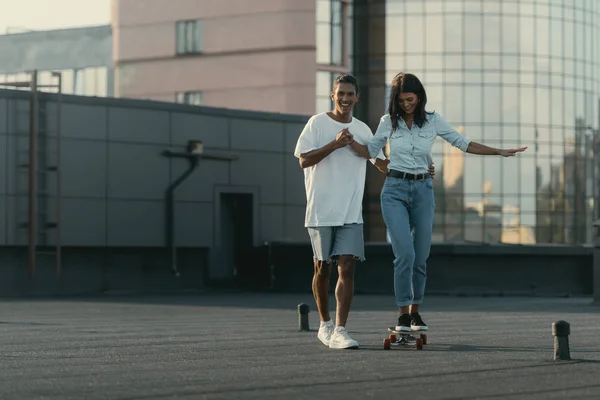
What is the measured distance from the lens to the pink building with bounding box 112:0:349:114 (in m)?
55.6

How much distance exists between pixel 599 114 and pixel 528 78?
5.35 metres

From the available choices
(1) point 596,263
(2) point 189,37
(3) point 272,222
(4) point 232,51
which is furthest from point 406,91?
(2) point 189,37

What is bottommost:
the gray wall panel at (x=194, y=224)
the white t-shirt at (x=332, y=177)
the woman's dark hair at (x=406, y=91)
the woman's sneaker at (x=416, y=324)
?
the woman's sneaker at (x=416, y=324)

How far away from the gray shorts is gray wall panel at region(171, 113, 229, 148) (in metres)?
18.1

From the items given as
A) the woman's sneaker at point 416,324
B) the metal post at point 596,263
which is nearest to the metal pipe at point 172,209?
the metal post at point 596,263

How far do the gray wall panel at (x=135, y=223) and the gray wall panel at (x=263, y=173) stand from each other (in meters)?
1.99

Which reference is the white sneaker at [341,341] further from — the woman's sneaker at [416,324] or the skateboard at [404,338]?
the woman's sneaker at [416,324]

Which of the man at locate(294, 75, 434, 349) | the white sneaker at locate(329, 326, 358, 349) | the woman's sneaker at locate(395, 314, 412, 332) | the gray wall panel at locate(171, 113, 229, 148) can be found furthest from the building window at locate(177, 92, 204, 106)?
the white sneaker at locate(329, 326, 358, 349)

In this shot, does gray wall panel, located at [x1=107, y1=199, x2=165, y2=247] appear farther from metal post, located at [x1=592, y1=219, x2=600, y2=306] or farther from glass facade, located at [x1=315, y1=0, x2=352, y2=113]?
glass facade, located at [x1=315, y1=0, x2=352, y2=113]

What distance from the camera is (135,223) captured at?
91.9 feet

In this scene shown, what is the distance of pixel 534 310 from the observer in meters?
17.8

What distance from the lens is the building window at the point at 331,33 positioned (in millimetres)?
57728

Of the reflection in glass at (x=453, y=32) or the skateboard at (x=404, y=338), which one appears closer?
the skateboard at (x=404, y=338)

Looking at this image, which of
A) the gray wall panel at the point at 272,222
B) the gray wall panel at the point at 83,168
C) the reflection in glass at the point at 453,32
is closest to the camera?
the gray wall panel at the point at 83,168
